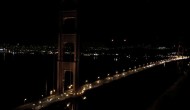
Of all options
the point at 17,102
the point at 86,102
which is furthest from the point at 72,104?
the point at 17,102

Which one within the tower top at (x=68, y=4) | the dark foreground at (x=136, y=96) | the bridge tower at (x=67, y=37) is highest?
the tower top at (x=68, y=4)

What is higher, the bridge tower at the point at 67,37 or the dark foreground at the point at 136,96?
the bridge tower at the point at 67,37

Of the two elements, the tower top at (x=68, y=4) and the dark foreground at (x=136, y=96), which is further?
the tower top at (x=68, y=4)

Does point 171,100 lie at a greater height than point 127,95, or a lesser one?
greater

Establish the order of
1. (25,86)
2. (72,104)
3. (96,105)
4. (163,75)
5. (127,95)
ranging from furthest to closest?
(25,86) → (163,75) → (127,95) → (96,105) → (72,104)

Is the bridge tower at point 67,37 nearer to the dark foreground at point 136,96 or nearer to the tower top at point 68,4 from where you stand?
the tower top at point 68,4

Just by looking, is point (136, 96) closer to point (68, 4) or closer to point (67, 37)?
point (67, 37)

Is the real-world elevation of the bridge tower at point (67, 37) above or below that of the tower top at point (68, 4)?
below

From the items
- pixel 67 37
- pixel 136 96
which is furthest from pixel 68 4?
pixel 136 96

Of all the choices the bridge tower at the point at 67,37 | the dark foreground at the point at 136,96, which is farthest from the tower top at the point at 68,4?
the dark foreground at the point at 136,96

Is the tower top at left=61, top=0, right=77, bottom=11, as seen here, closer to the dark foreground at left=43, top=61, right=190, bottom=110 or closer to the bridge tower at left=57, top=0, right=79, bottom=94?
the bridge tower at left=57, top=0, right=79, bottom=94

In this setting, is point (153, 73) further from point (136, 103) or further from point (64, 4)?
point (64, 4)
